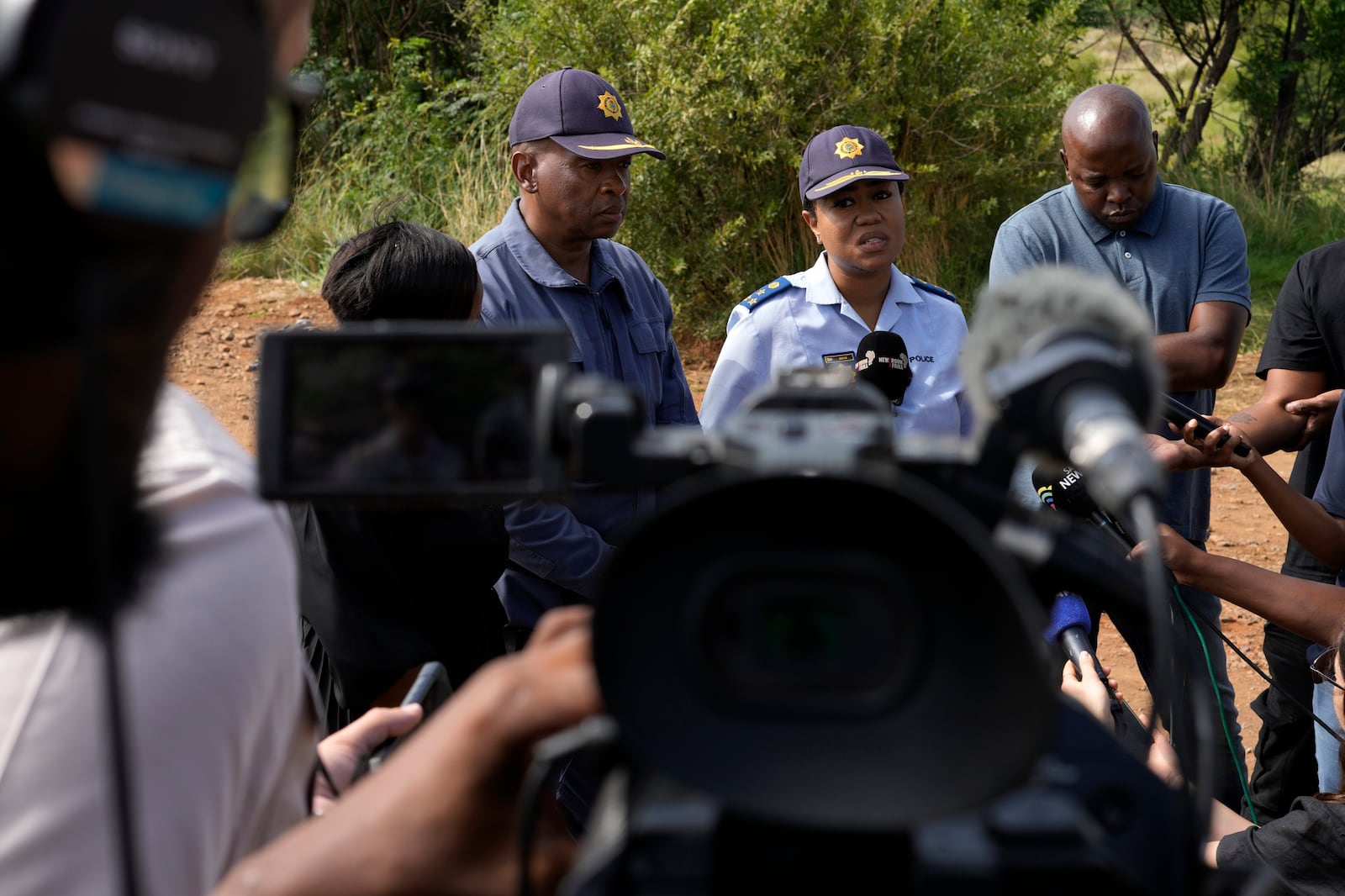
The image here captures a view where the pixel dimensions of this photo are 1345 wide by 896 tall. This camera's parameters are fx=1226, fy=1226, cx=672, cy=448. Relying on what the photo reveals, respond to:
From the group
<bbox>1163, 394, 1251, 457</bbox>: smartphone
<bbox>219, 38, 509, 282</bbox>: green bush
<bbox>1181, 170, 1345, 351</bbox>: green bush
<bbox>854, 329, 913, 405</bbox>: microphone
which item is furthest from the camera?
<bbox>1181, 170, 1345, 351</bbox>: green bush

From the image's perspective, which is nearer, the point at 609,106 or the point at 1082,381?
the point at 1082,381

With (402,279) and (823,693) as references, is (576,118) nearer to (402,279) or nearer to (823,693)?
(402,279)

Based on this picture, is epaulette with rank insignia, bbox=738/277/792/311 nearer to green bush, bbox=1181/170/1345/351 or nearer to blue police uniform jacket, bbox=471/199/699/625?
blue police uniform jacket, bbox=471/199/699/625

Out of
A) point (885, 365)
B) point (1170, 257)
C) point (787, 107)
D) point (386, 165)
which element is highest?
point (386, 165)

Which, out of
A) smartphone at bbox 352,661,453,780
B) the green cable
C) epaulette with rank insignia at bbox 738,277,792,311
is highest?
epaulette with rank insignia at bbox 738,277,792,311

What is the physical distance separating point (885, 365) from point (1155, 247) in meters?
1.37

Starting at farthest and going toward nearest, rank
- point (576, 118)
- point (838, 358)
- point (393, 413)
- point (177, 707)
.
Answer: point (576, 118), point (838, 358), point (177, 707), point (393, 413)

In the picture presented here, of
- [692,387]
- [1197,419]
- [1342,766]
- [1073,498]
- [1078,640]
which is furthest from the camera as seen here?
[692,387]

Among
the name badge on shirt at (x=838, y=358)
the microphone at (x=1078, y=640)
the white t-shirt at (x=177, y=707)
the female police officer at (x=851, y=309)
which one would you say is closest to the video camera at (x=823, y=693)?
the white t-shirt at (x=177, y=707)

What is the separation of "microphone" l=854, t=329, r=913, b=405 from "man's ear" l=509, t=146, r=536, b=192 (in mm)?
1215

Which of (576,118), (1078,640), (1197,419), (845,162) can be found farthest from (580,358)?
(1197,419)

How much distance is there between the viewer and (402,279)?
2746mm

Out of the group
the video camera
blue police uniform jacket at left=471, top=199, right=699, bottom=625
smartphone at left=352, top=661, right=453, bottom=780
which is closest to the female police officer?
blue police uniform jacket at left=471, top=199, right=699, bottom=625

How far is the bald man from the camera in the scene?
4.00 metres
